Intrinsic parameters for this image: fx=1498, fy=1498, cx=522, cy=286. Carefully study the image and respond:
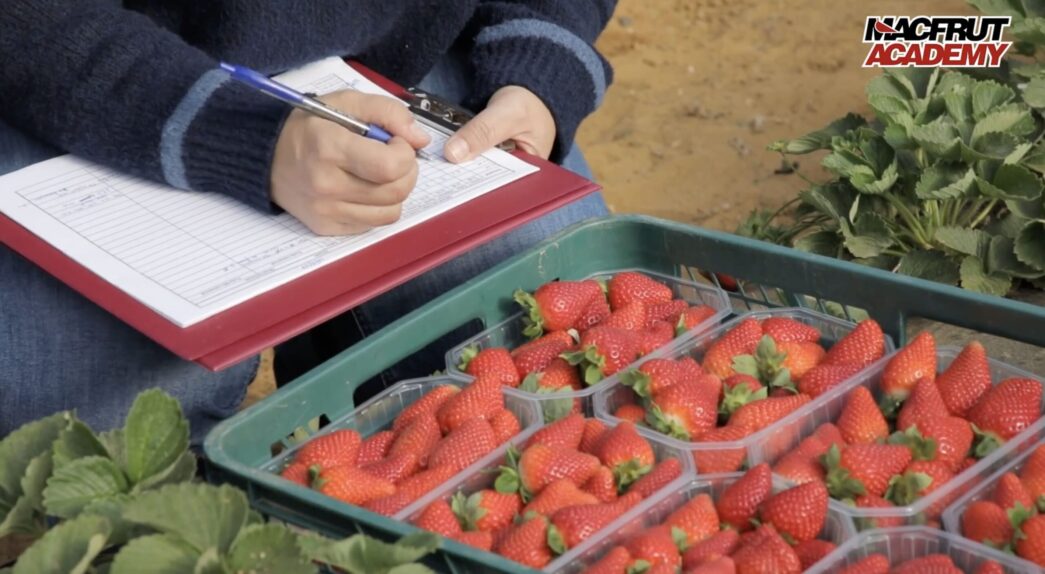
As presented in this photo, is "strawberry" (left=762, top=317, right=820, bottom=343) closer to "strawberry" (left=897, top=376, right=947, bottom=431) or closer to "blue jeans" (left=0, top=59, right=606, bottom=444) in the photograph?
"strawberry" (left=897, top=376, right=947, bottom=431)

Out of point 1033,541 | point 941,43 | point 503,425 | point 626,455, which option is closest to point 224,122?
point 503,425

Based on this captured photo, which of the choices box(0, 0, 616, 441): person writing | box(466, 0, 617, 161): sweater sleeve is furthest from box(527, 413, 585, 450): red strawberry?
box(466, 0, 617, 161): sweater sleeve

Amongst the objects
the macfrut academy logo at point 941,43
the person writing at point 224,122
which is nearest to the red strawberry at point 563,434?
the person writing at point 224,122

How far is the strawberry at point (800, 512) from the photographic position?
4.39 feet

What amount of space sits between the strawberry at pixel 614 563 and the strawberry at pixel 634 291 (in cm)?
49

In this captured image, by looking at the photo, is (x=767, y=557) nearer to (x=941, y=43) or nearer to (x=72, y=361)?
(x=72, y=361)

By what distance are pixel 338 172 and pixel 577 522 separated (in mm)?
516

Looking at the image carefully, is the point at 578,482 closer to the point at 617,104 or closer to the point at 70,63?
the point at 70,63

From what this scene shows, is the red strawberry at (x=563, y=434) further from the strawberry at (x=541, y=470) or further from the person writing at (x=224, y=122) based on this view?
the person writing at (x=224, y=122)

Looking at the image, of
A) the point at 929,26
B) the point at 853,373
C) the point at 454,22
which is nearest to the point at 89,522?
Answer: the point at 853,373

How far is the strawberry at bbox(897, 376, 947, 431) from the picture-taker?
4.90ft

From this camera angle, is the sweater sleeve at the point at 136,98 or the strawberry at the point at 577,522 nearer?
the strawberry at the point at 577,522

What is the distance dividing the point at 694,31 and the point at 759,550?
10.9 ft

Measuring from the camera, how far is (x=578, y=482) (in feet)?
4.68
